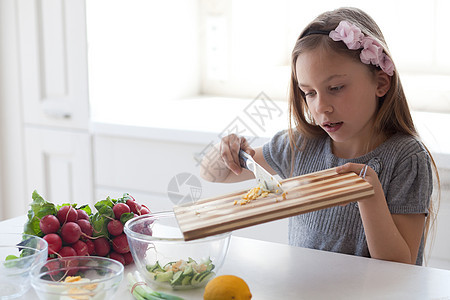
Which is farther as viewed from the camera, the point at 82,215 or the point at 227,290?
the point at 82,215

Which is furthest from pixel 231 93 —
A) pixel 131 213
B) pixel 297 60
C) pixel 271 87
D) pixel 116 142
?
pixel 131 213

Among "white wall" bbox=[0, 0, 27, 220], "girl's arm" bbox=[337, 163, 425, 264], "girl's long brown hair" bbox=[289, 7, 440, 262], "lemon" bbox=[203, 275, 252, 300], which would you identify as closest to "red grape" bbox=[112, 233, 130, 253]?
"lemon" bbox=[203, 275, 252, 300]

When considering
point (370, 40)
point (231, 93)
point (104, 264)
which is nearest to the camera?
point (104, 264)

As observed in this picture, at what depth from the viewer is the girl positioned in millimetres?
1231

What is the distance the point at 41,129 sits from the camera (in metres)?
2.50

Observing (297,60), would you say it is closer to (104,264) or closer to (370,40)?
(370,40)

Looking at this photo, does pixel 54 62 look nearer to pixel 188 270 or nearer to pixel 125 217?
pixel 125 217

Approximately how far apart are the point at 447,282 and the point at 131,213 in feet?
1.77

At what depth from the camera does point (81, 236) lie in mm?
1043

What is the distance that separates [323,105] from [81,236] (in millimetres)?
536

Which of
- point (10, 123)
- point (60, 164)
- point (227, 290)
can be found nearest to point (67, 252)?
point (227, 290)

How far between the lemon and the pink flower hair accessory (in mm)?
574

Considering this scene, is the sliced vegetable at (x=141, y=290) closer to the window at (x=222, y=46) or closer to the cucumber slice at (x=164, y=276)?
the cucumber slice at (x=164, y=276)

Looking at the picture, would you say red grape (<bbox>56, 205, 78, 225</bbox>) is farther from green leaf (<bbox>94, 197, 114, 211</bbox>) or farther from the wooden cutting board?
the wooden cutting board
